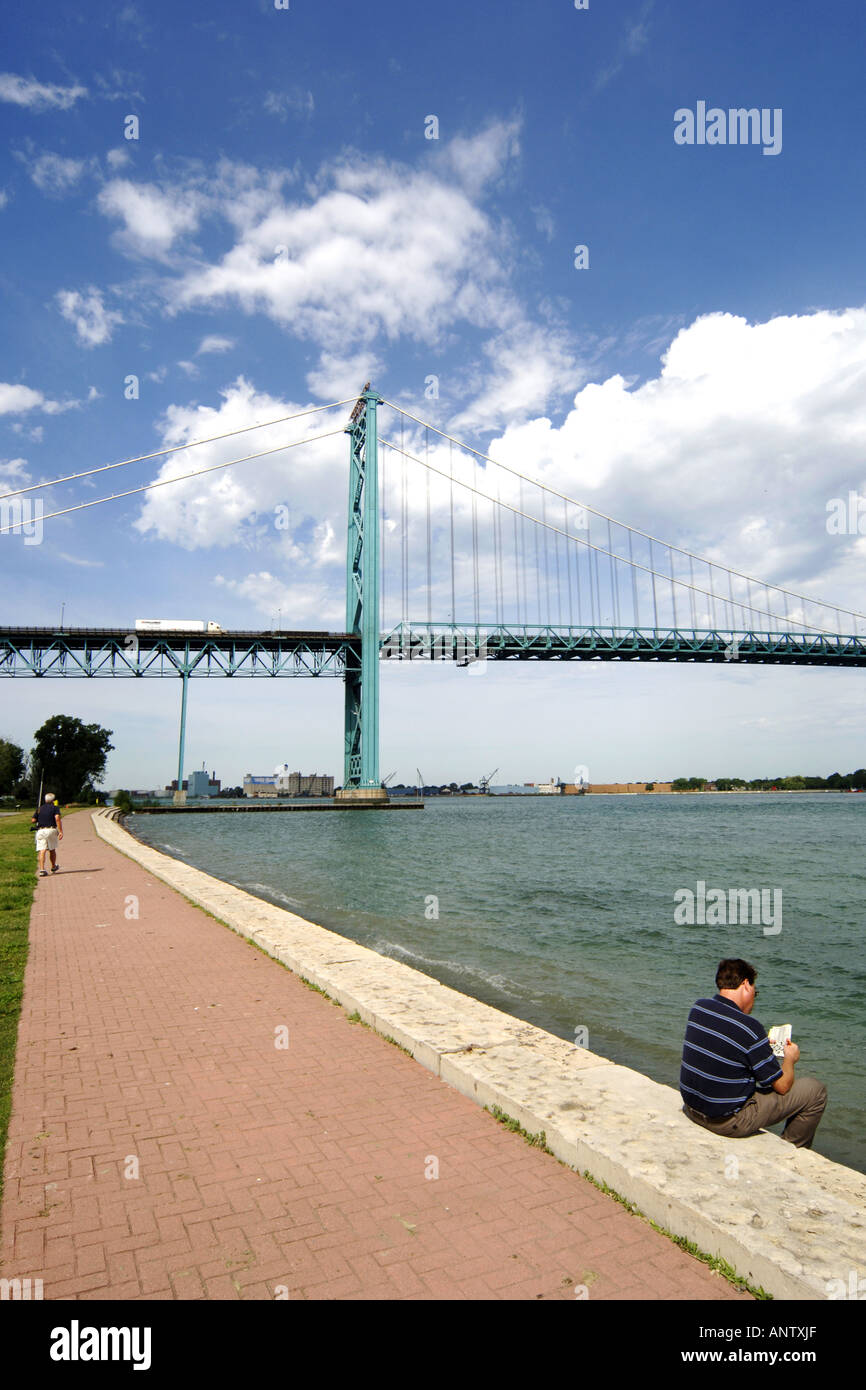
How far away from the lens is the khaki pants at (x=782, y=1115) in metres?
3.77

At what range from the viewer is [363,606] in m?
58.6

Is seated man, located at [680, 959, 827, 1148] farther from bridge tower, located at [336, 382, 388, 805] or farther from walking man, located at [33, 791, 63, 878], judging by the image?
bridge tower, located at [336, 382, 388, 805]

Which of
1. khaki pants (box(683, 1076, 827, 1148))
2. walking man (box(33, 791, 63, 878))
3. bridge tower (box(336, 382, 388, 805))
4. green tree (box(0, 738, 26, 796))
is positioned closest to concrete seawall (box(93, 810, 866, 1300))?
khaki pants (box(683, 1076, 827, 1148))

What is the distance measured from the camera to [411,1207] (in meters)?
3.23

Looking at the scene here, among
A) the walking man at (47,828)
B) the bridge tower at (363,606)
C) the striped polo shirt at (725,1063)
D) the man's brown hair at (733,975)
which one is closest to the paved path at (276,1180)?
the striped polo shirt at (725,1063)

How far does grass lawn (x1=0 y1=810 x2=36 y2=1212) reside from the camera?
466 cm

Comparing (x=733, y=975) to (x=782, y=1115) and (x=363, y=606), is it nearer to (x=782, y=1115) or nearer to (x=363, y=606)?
(x=782, y=1115)

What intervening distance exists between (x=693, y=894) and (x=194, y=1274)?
50.7 feet

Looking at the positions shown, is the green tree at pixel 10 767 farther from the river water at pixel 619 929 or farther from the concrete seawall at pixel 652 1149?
the concrete seawall at pixel 652 1149

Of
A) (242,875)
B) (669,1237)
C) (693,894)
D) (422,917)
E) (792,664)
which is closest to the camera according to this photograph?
(669,1237)

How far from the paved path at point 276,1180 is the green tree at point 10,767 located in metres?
73.5

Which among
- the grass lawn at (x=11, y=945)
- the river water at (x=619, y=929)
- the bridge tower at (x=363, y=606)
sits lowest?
the river water at (x=619, y=929)
